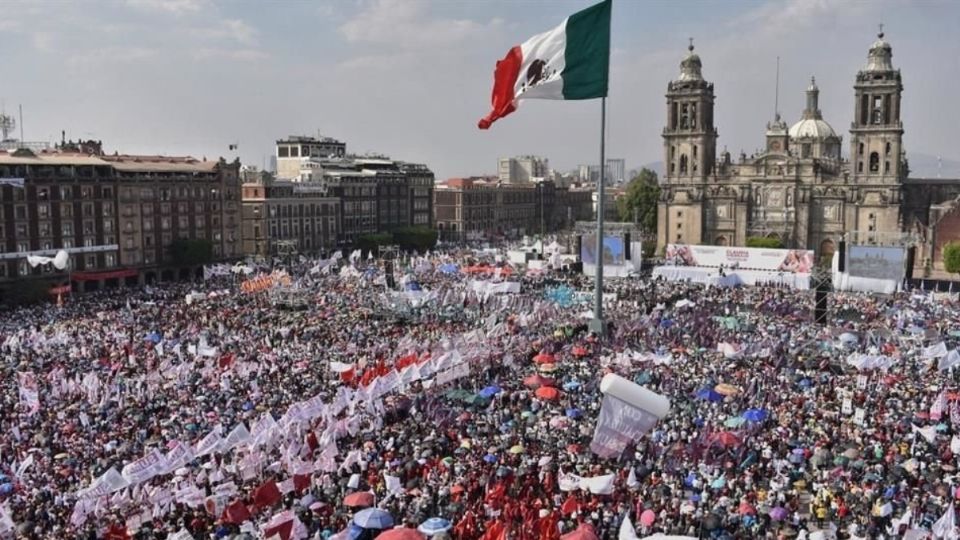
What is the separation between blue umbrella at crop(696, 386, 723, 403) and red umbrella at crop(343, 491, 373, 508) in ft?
38.1

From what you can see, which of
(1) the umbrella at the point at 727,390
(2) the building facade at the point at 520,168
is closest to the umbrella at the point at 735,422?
(1) the umbrella at the point at 727,390

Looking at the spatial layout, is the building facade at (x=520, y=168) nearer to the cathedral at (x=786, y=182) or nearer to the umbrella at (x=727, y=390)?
the cathedral at (x=786, y=182)

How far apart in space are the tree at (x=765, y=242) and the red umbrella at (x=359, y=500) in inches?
2511

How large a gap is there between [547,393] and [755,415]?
581 centimetres

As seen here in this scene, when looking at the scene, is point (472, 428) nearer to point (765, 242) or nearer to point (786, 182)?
point (765, 242)

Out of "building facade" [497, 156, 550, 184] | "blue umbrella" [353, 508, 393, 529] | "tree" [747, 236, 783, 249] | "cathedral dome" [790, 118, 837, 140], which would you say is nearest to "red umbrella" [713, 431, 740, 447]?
"blue umbrella" [353, 508, 393, 529]

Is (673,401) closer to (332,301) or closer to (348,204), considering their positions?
(332,301)

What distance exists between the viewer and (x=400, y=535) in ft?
51.6

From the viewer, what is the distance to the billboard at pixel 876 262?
5228cm

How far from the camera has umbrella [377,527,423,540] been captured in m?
15.7

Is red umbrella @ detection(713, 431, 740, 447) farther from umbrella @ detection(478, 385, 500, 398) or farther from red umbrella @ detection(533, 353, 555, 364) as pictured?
red umbrella @ detection(533, 353, 555, 364)

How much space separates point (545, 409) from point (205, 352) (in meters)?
14.4

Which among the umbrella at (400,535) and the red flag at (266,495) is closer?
the umbrella at (400,535)

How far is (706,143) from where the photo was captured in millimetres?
82875
